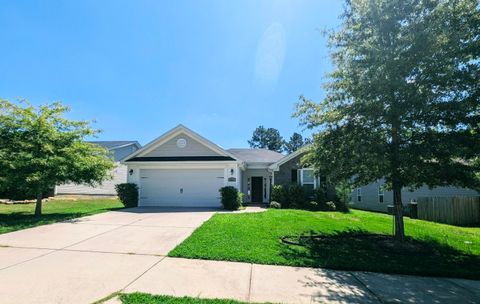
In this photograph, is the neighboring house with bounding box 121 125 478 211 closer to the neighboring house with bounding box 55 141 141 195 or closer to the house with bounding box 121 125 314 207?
the house with bounding box 121 125 314 207

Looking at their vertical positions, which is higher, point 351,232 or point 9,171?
point 9,171

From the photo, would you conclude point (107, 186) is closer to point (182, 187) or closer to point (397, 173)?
point (182, 187)

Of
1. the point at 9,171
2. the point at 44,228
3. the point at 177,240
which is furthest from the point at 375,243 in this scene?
the point at 9,171

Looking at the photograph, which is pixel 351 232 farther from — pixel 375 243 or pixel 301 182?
pixel 301 182

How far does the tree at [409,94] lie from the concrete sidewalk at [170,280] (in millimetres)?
3019

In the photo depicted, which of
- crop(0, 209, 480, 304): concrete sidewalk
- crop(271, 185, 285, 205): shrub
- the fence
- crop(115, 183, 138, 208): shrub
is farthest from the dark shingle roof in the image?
crop(0, 209, 480, 304): concrete sidewalk

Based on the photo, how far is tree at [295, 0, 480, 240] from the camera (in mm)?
7133

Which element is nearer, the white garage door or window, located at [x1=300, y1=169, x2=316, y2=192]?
the white garage door

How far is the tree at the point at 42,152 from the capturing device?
11359mm

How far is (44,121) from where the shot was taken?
12422 millimetres

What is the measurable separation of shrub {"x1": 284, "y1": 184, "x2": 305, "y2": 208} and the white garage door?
4.20 meters

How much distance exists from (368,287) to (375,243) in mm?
3832

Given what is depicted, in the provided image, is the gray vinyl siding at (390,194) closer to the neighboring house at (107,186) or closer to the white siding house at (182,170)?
the white siding house at (182,170)

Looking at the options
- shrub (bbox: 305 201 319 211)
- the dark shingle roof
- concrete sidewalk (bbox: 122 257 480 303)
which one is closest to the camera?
concrete sidewalk (bbox: 122 257 480 303)
